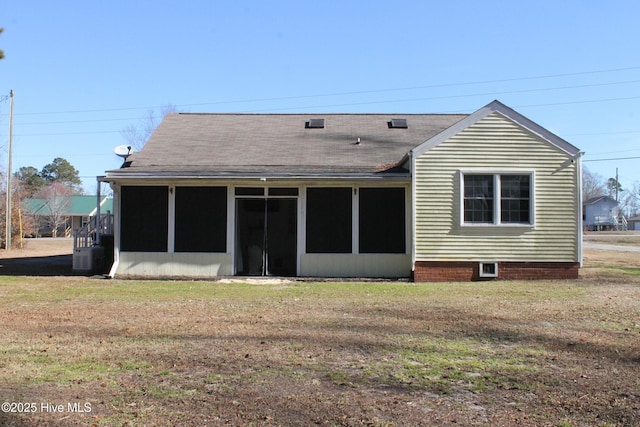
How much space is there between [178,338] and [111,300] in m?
3.88

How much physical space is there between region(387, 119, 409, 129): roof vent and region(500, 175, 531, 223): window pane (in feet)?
A: 17.9

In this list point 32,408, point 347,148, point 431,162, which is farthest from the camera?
point 347,148

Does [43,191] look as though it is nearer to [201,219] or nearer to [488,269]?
[201,219]

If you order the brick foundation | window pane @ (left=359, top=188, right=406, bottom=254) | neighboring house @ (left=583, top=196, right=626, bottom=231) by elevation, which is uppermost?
neighboring house @ (left=583, top=196, right=626, bottom=231)

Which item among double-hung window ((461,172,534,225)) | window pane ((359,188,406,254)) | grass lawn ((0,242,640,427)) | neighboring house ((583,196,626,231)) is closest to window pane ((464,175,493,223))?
double-hung window ((461,172,534,225))

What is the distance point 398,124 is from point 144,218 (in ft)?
29.2

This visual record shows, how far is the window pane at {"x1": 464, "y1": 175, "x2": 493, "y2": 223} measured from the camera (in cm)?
1387

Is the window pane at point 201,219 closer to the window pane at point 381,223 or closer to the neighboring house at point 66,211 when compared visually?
the window pane at point 381,223

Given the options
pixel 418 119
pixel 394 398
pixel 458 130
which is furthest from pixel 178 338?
pixel 418 119

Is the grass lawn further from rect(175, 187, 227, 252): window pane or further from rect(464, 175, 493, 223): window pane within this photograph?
rect(175, 187, 227, 252): window pane

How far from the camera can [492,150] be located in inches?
547

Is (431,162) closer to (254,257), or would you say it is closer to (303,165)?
(303,165)

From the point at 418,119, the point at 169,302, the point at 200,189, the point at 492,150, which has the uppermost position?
the point at 418,119

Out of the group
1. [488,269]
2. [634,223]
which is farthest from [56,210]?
[634,223]
